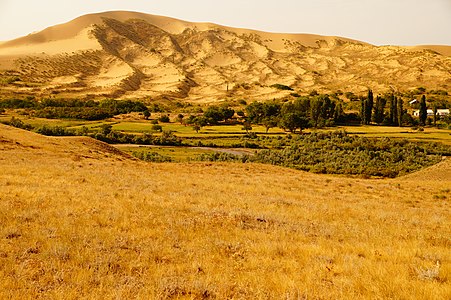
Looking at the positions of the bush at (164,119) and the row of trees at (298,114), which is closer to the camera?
the row of trees at (298,114)

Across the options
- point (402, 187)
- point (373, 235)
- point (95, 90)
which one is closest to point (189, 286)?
point (373, 235)

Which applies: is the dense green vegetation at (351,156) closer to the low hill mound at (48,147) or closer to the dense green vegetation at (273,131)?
the dense green vegetation at (273,131)

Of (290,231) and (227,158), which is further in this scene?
(227,158)

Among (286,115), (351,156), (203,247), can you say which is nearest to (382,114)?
(286,115)

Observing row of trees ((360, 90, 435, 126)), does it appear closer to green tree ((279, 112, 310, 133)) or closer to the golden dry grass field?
green tree ((279, 112, 310, 133))

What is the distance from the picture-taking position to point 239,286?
7.70 meters

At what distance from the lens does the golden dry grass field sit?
7.43 meters

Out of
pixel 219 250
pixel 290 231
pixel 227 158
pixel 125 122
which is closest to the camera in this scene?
pixel 219 250

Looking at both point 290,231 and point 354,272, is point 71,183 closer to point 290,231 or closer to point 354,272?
point 290,231

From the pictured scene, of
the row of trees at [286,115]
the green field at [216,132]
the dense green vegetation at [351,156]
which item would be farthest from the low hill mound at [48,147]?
the row of trees at [286,115]

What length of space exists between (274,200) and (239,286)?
13.8m

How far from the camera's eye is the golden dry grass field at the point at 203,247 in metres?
7.43

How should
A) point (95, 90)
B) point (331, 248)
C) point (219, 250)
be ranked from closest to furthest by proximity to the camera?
1. point (219, 250)
2. point (331, 248)
3. point (95, 90)

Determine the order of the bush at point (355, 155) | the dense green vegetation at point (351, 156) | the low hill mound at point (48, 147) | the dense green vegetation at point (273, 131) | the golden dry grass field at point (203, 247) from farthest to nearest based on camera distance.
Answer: the dense green vegetation at point (273, 131) < the dense green vegetation at point (351, 156) < the bush at point (355, 155) < the low hill mound at point (48, 147) < the golden dry grass field at point (203, 247)
